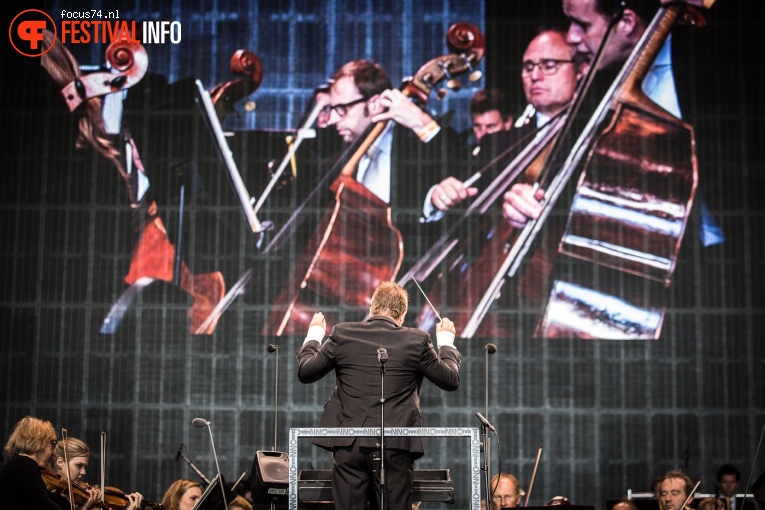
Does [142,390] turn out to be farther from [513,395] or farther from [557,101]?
[557,101]

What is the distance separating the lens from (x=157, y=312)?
343 inches

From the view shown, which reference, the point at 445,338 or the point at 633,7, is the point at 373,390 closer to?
the point at 445,338

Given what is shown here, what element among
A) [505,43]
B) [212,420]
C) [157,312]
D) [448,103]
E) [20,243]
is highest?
[505,43]

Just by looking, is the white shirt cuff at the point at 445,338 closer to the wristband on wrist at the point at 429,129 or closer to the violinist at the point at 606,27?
the wristband on wrist at the point at 429,129

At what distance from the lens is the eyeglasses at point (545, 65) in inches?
352

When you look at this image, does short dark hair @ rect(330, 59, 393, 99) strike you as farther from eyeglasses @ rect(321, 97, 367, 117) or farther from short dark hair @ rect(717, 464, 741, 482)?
short dark hair @ rect(717, 464, 741, 482)

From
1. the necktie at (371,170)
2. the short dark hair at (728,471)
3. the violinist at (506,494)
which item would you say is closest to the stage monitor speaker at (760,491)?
the violinist at (506,494)

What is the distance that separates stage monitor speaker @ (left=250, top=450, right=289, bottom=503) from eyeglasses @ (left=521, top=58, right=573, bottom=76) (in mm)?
4658

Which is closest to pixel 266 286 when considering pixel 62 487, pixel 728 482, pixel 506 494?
pixel 506 494

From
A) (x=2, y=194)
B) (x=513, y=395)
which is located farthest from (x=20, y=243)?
(x=513, y=395)

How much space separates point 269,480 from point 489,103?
15.0 ft

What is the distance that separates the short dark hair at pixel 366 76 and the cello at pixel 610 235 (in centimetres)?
156

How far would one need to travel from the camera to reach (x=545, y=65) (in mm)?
8961

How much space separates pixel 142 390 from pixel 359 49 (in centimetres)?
343
